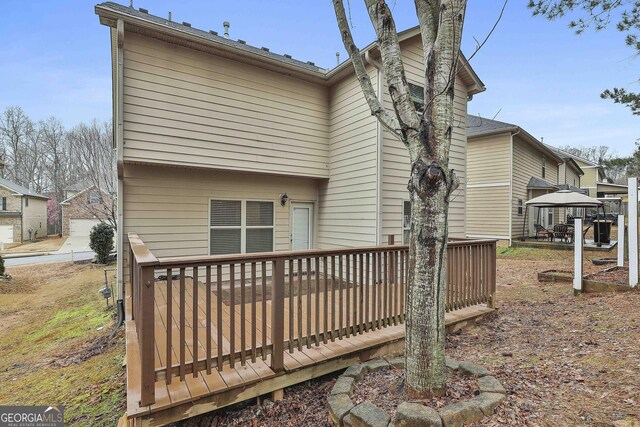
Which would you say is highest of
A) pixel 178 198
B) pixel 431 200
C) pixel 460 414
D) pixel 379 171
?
pixel 379 171

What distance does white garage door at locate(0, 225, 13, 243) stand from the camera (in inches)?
939

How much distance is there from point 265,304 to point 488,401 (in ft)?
6.28

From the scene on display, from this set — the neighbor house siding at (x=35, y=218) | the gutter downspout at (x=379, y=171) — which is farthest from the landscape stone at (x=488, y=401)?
the neighbor house siding at (x=35, y=218)

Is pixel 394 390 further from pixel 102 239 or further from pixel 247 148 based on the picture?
pixel 102 239

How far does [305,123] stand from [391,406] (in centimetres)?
640

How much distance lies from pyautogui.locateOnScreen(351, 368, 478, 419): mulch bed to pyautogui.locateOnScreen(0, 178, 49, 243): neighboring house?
32640mm

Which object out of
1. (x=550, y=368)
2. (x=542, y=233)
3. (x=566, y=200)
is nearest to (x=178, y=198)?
(x=550, y=368)

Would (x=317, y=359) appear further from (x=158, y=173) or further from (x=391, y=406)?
(x=158, y=173)

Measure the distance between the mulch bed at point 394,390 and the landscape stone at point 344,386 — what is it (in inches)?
2.3

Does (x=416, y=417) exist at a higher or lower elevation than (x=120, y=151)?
lower

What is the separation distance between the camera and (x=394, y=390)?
2549mm

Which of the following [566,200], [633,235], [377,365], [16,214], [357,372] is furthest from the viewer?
[16,214]

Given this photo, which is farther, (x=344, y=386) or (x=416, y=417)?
(x=344, y=386)

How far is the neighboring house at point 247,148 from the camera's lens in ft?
18.6
